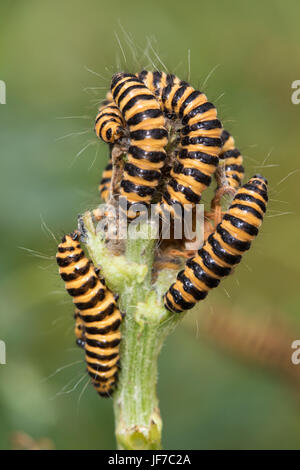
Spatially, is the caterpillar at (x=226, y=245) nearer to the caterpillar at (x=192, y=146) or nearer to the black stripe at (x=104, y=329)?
the caterpillar at (x=192, y=146)

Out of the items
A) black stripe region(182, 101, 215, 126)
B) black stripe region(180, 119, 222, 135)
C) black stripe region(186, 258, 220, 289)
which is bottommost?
black stripe region(186, 258, 220, 289)

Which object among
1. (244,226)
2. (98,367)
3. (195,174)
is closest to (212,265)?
(244,226)

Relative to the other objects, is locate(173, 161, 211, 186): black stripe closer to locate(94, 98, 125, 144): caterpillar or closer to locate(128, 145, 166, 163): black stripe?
locate(128, 145, 166, 163): black stripe

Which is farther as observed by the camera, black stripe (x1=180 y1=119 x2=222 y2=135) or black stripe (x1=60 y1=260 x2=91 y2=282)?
black stripe (x1=60 y1=260 x2=91 y2=282)

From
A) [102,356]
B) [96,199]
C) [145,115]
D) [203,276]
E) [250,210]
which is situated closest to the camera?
[145,115]

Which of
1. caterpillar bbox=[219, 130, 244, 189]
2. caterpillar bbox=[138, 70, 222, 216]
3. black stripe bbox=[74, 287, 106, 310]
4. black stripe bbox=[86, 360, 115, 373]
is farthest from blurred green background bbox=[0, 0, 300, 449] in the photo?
caterpillar bbox=[138, 70, 222, 216]

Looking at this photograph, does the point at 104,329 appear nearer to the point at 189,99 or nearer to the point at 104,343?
the point at 104,343
